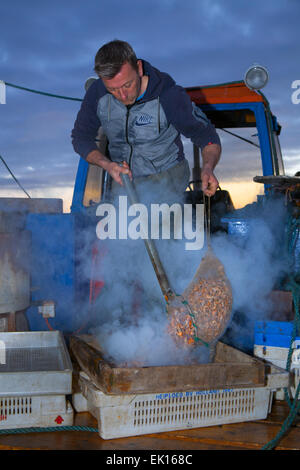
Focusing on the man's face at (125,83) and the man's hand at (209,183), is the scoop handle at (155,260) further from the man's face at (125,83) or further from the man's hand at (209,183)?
the man's face at (125,83)

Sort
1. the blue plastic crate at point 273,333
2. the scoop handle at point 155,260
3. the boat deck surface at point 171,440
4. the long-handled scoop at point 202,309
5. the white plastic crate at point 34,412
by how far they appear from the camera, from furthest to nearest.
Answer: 1. the blue plastic crate at point 273,333
2. the scoop handle at point 155,260
3. the long-handled scoop at point 202,309
4. the white plastic crate at point 34,412
5. the boat deck surface at point 171,440

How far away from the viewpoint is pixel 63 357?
245 cm

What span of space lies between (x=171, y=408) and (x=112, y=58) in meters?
1.87

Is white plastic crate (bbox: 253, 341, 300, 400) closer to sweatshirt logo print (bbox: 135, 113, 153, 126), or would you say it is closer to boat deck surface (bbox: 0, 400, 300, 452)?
boat deck surface (bbox: 0, 400, 300, 452)

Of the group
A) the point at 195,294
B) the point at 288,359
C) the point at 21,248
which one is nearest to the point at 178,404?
the point at 195,294

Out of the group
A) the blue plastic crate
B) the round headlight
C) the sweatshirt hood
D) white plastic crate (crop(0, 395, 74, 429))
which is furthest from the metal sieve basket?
the round headlight

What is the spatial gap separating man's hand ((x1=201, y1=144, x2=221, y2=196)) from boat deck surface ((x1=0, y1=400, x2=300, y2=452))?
118 centimetres

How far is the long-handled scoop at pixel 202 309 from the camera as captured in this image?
224 centimetres

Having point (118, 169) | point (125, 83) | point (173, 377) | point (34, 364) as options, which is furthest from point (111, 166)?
point (173, 377)

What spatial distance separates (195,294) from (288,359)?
0.64 m

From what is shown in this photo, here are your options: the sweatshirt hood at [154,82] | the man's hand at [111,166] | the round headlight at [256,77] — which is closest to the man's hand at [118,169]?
the man's hand at [111,166]

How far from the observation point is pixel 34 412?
204 cm

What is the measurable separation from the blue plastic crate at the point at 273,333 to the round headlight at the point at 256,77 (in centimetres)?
192

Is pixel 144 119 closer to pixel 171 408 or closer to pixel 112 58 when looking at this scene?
pixel 112 58
